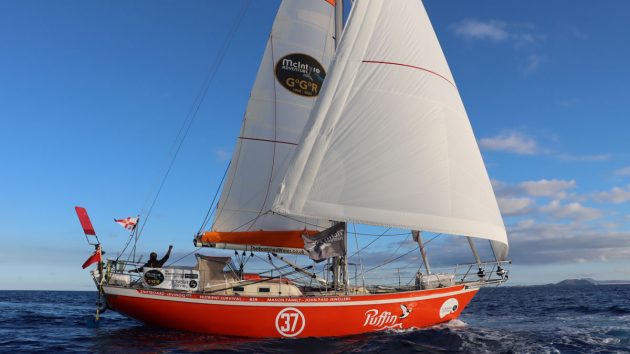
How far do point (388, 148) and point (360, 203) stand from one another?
1790 millimetres

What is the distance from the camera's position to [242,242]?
53.3ft

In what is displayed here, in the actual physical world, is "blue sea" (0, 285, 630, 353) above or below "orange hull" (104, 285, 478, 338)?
below

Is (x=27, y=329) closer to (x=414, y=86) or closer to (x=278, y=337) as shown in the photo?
(x=278, y=337)

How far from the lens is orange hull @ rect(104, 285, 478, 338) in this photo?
1345 centimetres

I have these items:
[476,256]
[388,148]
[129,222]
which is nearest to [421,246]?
[476,256]

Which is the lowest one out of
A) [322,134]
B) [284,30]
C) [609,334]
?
[609,334]

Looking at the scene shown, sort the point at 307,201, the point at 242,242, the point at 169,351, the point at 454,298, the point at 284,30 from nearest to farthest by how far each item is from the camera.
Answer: the point at 169,351 < the point at 307,201 < the point at 454,298 < the point at 242,242 < the point at 284,30

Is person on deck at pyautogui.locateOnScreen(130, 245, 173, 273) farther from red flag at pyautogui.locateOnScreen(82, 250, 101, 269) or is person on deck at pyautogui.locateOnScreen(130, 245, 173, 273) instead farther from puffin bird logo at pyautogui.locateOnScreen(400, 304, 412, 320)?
puffin bird logo at pyautogui.locateOnScreen(400, 304, 412, 320)

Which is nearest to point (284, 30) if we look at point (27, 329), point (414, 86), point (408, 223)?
point (414, 86)

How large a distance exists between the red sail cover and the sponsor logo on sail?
7118 mm

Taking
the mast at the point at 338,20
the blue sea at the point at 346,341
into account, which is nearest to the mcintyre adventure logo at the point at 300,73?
the mast at the point at 338,20

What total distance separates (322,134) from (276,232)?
4576 millimetres

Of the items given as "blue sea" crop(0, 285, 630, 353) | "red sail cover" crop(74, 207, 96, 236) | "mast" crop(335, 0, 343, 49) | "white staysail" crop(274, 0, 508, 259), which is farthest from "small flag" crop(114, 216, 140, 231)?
"mast" crop(335, 0, 343, 49)

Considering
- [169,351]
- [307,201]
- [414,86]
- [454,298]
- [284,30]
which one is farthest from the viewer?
[284,30]
